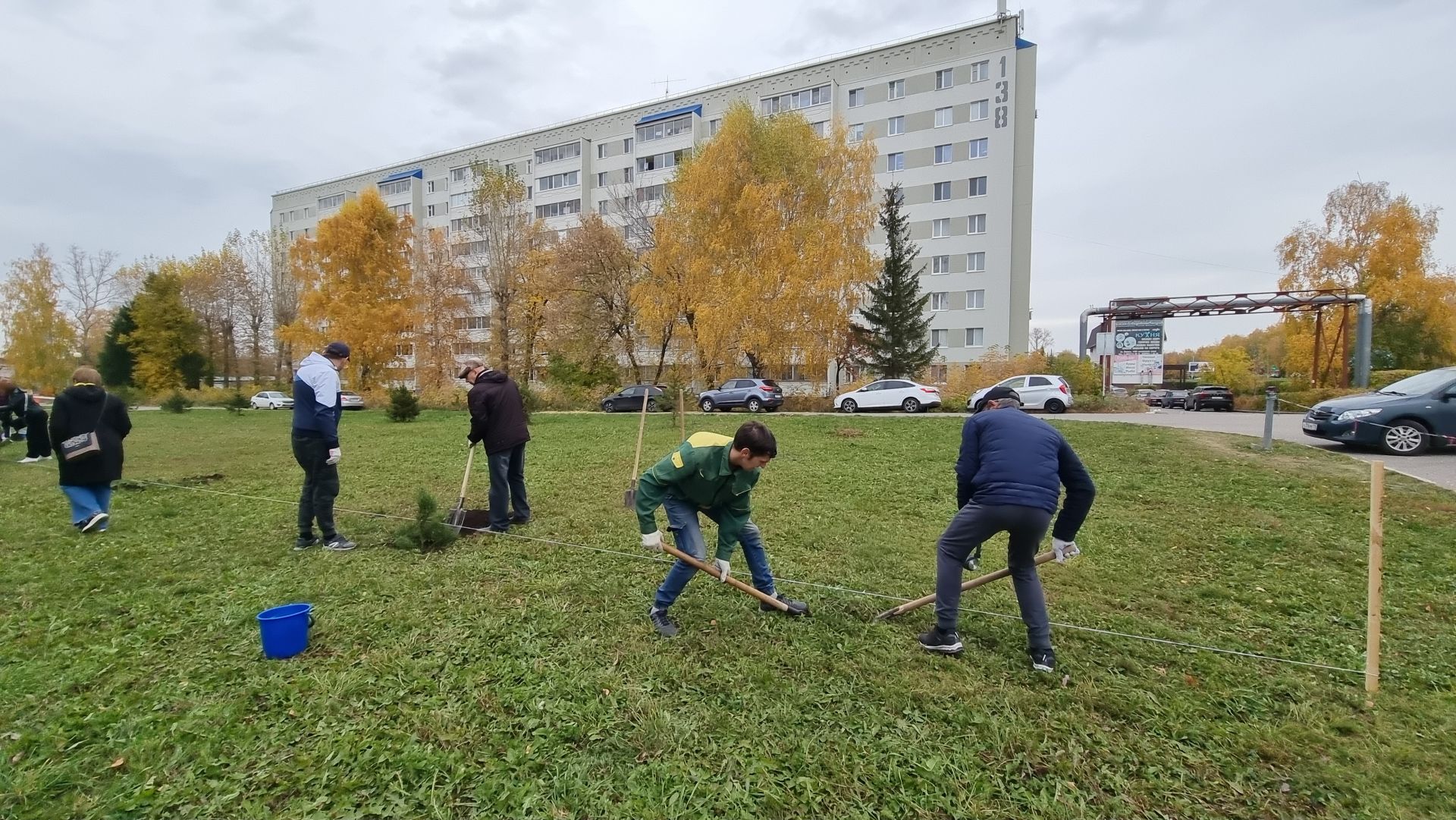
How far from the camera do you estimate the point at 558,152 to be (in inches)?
1877

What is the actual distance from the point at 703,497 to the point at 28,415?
1387 cm

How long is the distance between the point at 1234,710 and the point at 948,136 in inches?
1478

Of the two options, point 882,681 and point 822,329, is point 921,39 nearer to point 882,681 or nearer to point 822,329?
point 822,329

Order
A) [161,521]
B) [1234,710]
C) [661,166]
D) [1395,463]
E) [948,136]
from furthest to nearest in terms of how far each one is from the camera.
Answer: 1. [661,166]
2. [948,136]
3. [1395,463]
4. [161,521]
5. [1234,710]

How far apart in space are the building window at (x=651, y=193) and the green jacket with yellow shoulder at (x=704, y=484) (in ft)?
127

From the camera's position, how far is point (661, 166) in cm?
4306

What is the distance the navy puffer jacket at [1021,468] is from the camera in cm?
333

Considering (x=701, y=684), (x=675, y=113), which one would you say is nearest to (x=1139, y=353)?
(x=701, y=684)

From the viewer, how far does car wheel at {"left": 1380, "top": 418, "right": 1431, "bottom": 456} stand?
1026 centimetres

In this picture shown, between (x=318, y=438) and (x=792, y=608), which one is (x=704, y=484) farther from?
(x=318, y=438)

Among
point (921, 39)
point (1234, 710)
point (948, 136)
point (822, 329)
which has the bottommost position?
point (1234, 710)

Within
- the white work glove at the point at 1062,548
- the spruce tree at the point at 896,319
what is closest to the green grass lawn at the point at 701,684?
the white work glove at the point at 1062,548

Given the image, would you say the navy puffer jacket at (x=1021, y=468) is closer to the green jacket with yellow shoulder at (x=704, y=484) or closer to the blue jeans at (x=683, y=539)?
the green jacket with yellow shoulder at (x=704, y=484)

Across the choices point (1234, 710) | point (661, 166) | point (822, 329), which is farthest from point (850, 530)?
point (661, 166)
